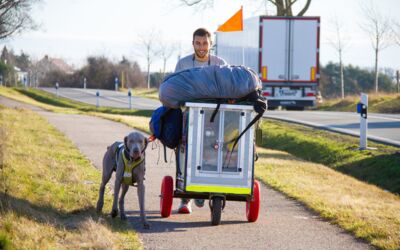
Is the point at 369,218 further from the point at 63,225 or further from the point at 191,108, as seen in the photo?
the point at 63,225

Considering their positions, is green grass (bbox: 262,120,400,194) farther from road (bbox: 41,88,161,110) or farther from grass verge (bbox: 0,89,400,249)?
road (bbox: 41,88,161,110)

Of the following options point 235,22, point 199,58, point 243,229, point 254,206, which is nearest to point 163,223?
point 243,229

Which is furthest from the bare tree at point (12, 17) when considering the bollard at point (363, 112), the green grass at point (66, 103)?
the bollard at point (363, 112)

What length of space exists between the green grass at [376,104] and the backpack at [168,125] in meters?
27.0

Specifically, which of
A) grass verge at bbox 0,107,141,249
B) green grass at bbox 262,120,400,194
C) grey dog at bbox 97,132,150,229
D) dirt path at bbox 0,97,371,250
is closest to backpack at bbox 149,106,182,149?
grey dog at bbox 97,132,150,229

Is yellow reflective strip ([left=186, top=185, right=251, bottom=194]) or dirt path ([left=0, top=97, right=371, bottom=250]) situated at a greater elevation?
yellow reflective strip ([left=186, top=185, right=251, bottom=194])

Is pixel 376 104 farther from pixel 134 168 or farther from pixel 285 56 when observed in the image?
pixel 134 168

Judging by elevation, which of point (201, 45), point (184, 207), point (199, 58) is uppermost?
point (201, 45)

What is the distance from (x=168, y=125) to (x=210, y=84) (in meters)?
0.77

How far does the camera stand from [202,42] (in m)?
8.84

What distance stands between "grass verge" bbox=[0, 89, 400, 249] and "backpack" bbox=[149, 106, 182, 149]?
200 cm

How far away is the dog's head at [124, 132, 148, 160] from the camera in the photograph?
832 centimetres

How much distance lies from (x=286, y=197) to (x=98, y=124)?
14.9 m

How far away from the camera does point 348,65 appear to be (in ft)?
277
